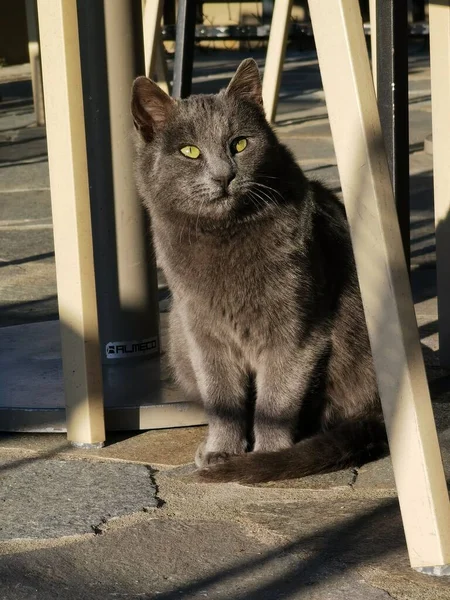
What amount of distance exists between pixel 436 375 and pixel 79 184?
1180 mm

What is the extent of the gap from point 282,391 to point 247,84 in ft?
2.35

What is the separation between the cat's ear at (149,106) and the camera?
2.23 m

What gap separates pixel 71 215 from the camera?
2.25 meters

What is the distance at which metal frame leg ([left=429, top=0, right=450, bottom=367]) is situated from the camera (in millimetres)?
2693

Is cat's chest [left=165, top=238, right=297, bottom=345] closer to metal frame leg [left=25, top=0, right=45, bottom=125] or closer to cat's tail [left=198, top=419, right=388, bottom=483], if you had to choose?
cat's tail [left=198, top=419, right=388, bottom=483]

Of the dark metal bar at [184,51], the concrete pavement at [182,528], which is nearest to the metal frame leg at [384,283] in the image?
the concrete pavement at [182,528]

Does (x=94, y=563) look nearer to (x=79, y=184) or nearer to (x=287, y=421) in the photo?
(x=287, y=421)

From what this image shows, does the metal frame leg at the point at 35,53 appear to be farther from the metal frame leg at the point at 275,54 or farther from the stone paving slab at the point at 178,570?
the stone paving slab at the point at 178,570

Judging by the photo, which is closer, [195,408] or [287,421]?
[287,421]

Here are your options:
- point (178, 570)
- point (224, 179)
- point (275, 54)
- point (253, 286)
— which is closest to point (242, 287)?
point (253, 286)

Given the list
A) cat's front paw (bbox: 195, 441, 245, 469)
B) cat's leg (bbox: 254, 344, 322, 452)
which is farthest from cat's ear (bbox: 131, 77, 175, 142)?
cat's front paw (bbox: 195, 441, 245, 469)

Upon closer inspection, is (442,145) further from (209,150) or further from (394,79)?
(209,150)

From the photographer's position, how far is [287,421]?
231cm

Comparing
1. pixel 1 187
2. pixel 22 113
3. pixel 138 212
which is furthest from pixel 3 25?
pixel 138 212
